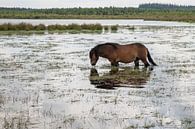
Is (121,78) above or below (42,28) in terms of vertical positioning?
above

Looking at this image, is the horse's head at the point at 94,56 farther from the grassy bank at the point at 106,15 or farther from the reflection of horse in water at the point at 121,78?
the grassy bank at the point at 106,15

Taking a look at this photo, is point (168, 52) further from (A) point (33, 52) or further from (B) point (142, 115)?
(B) point (142, 115)

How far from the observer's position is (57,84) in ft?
46.2

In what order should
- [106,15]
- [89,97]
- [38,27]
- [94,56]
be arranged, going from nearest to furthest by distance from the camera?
1. [89,97]
2. [94,56]
3. [38,27]
4. [106,15]

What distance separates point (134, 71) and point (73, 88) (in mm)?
4105

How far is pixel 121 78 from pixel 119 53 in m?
3.03

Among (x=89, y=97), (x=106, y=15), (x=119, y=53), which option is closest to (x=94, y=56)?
(x=119, y=53)

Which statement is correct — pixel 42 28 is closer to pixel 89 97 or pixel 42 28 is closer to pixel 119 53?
pixel 119 53

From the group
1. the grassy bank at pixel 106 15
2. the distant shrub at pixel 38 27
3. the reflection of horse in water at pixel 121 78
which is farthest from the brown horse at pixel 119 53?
the grassy bank at pixel 106 15

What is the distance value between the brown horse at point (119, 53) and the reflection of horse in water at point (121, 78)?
2.47 feet

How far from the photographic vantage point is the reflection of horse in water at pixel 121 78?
14008 mm

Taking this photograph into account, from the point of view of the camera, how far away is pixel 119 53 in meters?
18.1

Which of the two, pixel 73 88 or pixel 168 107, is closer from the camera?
pixel 168 107

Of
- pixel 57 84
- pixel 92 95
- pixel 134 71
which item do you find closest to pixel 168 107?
pixel 92 95
